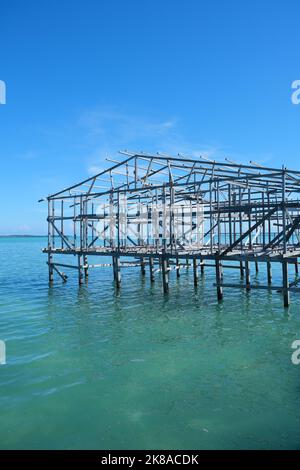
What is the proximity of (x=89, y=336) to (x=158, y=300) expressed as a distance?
6412mm

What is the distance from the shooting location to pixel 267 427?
6078mm

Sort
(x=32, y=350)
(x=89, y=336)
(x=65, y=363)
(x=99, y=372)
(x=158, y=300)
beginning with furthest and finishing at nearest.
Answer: (x=158, y=300) → (x=89, y=336) → (x=32, y=350) → (x=65, y=363) → (x=99, y=372)

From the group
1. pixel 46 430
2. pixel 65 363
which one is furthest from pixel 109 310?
pixel 46 430

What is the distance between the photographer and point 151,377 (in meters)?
8.18

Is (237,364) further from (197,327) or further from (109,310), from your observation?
(109,310)

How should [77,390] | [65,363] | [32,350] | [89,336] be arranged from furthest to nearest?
[89,336] < [32,350] < [65,363] < [77,390]

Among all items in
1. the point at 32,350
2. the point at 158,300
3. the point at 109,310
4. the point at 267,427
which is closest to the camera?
→ the point at 267,427

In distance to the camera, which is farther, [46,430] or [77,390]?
[77,390]

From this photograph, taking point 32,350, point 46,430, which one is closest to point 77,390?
point 46,430

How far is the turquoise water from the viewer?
236 inches

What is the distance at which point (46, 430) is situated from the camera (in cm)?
616

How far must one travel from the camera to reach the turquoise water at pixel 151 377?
6.00m
